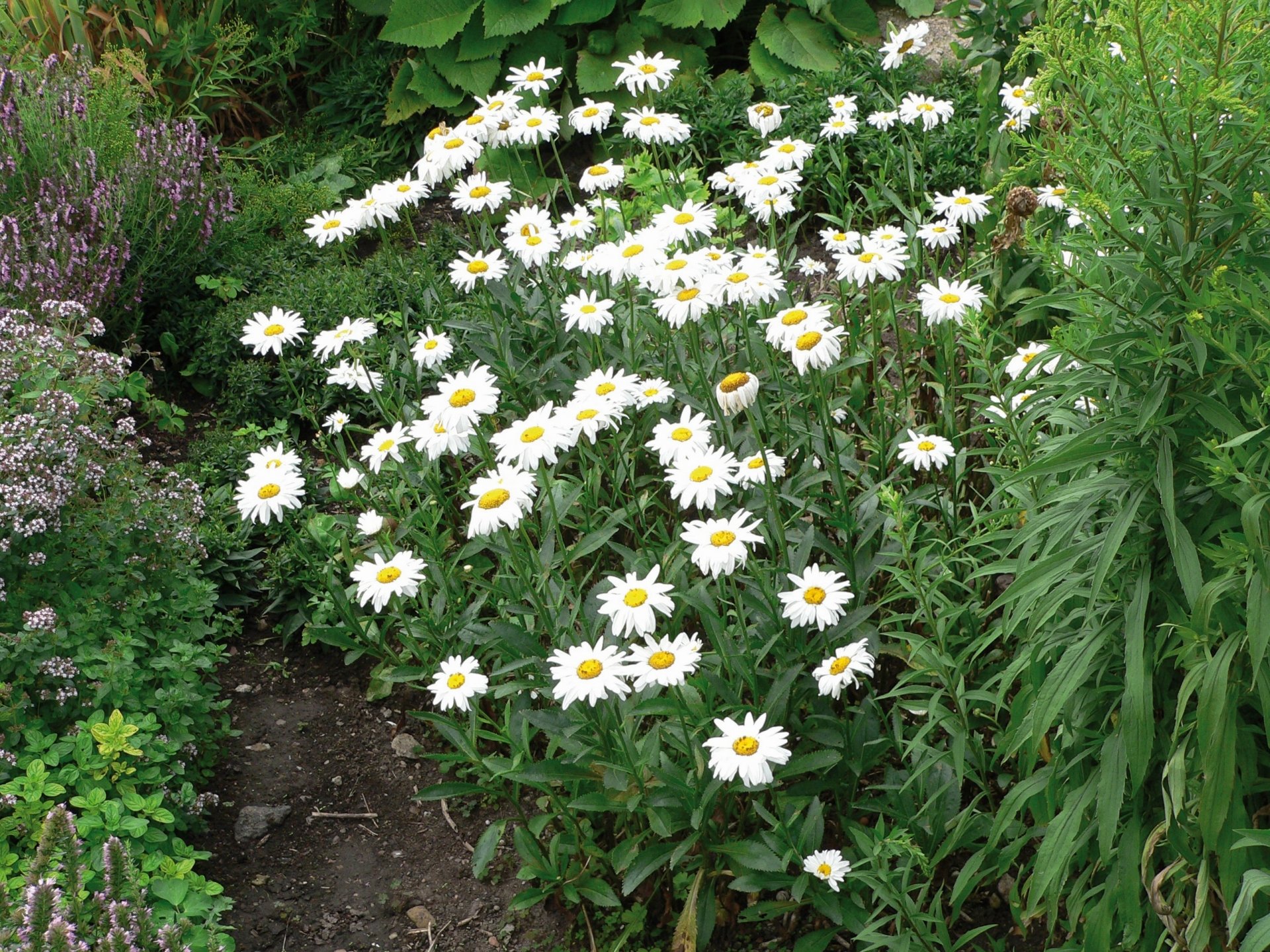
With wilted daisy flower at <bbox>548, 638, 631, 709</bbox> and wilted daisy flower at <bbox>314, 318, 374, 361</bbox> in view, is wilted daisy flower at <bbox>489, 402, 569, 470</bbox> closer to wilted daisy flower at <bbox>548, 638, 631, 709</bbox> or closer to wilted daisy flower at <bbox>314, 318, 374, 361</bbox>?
wilted daisy flower at <bbox>548, 638, 631, 709</bbox>

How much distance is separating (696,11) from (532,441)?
3801 millimetres

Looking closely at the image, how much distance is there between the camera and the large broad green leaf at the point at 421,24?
600cm

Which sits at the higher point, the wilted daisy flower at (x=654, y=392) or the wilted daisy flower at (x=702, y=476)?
the wilted daisy flower at (x=702, y=476)

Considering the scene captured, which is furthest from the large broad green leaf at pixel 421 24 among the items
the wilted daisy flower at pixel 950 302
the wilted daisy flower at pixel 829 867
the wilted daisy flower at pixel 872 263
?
the wilted daisy flower at pixel 829 867

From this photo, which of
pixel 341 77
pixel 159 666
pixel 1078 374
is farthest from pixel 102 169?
pixel 1078 374

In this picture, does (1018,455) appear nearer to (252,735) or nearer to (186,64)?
Answer: (252,735)

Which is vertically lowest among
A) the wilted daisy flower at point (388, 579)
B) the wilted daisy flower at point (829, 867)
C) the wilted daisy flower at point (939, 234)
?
the wilted daisy flower at point (829, 867)

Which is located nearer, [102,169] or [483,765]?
[483,765]

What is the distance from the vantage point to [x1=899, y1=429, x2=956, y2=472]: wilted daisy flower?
9.45 ft

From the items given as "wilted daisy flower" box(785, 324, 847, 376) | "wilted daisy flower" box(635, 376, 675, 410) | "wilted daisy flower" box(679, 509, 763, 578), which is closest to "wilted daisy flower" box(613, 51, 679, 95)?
"wilted daisy flower" box(635, 376, 675, 410)

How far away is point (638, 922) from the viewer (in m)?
2.77

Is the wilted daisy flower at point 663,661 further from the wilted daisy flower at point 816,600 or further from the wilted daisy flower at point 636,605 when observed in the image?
the wilted daisy flower at point 816,600

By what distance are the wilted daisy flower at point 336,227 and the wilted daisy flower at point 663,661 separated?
1.88 meters

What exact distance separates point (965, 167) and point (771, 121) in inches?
64.1
